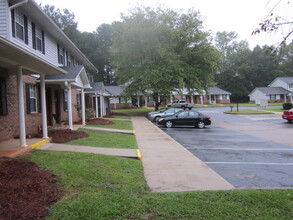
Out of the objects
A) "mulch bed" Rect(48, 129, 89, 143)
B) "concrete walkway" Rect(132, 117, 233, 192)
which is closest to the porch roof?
"mulch bed" Rect(48, 129, 89, 143)

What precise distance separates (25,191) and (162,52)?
2646cm

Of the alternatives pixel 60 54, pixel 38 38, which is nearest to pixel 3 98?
pixel 38 38

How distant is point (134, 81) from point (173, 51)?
237 inches

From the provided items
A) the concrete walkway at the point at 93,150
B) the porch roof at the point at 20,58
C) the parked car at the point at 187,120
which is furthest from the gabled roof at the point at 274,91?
the porch roof at the point at 20,58

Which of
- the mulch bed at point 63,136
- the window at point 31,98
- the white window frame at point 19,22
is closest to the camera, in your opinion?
the mulch bed at point 63,136

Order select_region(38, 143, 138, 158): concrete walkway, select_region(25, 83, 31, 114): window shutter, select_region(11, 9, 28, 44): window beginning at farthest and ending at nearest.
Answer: select_region(25, 83, 31, 114): window shutter
select_region(11, 9, 28, 44): window
select_region(38, 143, 138, 158): concrete walkway

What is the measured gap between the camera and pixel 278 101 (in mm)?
66438

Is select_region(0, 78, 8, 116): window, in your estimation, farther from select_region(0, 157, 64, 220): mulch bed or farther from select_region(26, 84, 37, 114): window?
select_region(0, 157, 64, 220): mulch bed

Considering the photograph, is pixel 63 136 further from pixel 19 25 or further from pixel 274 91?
pixel 274 91

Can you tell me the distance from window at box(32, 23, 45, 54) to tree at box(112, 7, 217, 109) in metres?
16.1

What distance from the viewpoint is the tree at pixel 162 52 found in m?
30.4

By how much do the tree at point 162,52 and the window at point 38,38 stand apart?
52.8ft

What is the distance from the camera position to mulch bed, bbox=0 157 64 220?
390 centimetres

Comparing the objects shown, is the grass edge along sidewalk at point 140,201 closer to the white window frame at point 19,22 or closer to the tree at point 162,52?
the white window frame at point 19,22
